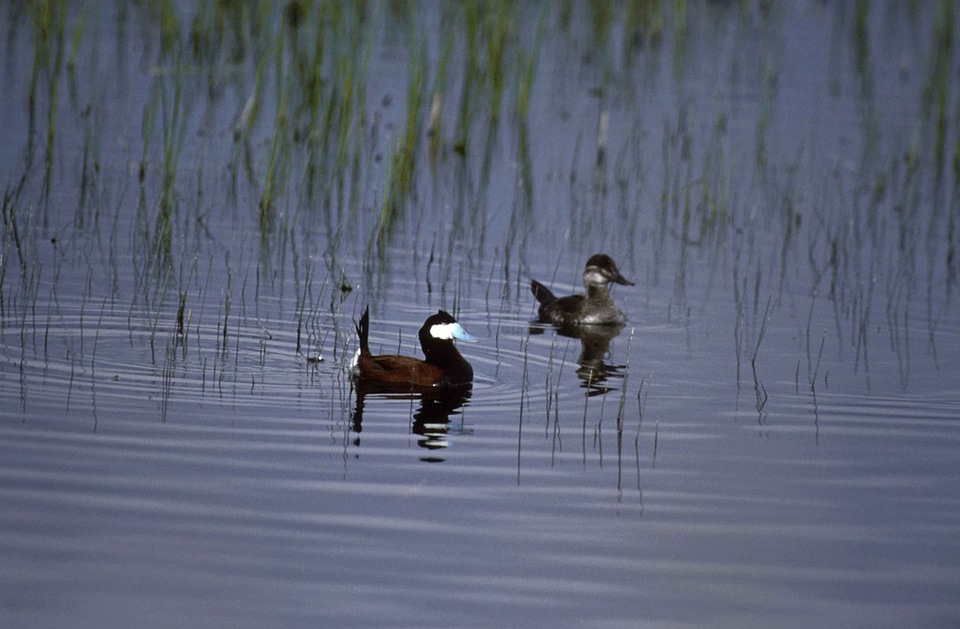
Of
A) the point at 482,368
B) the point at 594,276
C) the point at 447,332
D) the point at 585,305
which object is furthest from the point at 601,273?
the point at 447,332

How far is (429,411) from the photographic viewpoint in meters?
7.43

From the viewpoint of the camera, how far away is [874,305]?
10.6 m

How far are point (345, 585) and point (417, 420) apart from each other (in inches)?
92.8

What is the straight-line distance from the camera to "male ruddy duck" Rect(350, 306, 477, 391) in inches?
311

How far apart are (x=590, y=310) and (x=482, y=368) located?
1.84 m

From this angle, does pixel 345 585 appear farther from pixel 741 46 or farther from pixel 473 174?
pixel 741 46

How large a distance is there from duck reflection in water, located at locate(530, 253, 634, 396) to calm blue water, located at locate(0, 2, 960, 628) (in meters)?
0.24

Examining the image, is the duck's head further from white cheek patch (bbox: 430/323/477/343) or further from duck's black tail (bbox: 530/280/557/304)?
white cheek patch (bbox: 430/323/477/343)

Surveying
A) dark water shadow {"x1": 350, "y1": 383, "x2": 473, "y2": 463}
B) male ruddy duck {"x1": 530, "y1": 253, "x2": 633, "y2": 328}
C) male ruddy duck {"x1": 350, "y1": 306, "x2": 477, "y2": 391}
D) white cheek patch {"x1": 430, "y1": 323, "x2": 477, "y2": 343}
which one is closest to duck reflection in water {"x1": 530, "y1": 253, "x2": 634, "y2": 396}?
male ruddy duck {"x1": 530, "y1": 253, "x2": 633, "y2": 328}

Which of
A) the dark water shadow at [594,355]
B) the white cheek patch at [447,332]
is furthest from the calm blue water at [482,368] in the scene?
the white cheek patch at [447,332]

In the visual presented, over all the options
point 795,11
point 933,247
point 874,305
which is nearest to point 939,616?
point 874,305

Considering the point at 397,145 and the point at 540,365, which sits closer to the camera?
the point at 540,365

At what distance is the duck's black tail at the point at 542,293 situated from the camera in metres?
10.5

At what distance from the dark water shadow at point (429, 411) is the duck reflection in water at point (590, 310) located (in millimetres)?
1958
